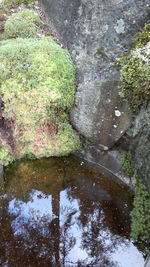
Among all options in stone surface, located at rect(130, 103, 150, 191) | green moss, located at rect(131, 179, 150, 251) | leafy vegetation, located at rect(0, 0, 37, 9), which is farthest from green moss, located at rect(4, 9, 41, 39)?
green moss, located at rect(131, 179, 150, 251)

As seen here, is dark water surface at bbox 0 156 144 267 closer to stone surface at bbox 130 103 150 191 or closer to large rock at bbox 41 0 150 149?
stone surface at bbox 130 103 150 191

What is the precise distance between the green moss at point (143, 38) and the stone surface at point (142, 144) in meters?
0.96

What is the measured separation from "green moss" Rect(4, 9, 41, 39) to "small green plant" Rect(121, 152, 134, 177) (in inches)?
117

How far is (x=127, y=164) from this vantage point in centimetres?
509

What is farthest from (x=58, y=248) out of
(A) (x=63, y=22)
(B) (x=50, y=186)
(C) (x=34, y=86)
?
(A) (x=63, y=22)

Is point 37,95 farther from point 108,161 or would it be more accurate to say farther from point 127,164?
point 127,164

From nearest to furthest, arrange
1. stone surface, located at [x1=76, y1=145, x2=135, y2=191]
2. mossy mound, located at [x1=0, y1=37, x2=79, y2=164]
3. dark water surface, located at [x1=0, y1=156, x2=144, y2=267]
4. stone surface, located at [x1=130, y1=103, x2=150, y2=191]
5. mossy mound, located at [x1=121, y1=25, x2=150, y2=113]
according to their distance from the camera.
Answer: mossy mound, located at [x1=121, y1=25, x2=150, y2=113]
dark water surface, located at [x1=0, y1=156, x2=144, y2=267]
stone surface, located at [x1=130, y1=103, x2=150, y2=191]
mossy mound, located at [x1=0, y1=37, x2=79, y2=164]
stone surface, located at [x1=76, y1=145, x2=135, y2=191]

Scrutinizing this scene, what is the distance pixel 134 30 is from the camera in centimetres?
451

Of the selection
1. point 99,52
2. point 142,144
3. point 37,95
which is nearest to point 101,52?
point 99,52

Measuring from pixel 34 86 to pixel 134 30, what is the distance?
1.82 m

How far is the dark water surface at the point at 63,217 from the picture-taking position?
174 inches

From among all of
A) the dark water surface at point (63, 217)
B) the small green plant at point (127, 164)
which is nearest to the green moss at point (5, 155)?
the dark water surface at point (63, 217)

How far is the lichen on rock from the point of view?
495cm

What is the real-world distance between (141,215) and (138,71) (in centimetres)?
224
